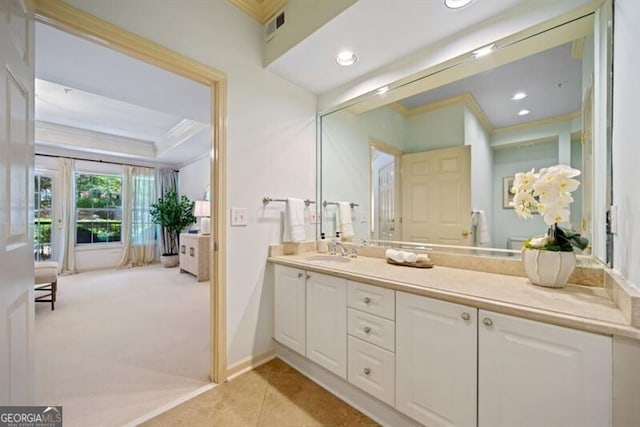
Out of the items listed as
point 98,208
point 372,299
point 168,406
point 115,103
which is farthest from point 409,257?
point 98,208

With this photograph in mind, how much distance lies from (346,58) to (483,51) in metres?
0.87

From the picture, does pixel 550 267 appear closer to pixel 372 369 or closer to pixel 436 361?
pixel 436 361

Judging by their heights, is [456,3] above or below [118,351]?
above

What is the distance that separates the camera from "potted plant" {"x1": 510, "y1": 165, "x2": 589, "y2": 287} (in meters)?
1.10

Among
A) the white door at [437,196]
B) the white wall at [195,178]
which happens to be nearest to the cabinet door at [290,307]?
the white door at [437,196]

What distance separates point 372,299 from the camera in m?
1.39

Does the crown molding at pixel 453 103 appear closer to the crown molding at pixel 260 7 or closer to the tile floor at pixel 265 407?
the crown molding at pixel 260 7

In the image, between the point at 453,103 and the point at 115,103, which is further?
the point at 115,103

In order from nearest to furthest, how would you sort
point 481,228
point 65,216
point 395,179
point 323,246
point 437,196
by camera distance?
point 481,228, point 437,196, point 395,179, point 323,246, point 65,216

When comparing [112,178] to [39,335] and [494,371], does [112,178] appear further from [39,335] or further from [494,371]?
[494,371]

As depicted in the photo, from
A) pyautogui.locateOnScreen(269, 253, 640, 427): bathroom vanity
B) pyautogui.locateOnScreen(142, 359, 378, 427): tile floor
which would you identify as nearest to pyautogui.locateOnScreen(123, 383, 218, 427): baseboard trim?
pyautogui.locateOnScreen(142, 359, 378, 427): tile floor

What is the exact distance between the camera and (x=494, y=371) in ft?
3.27

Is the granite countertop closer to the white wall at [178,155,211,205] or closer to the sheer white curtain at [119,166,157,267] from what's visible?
the white wall at [178,155,211,205]

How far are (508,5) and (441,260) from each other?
1.46 metres
